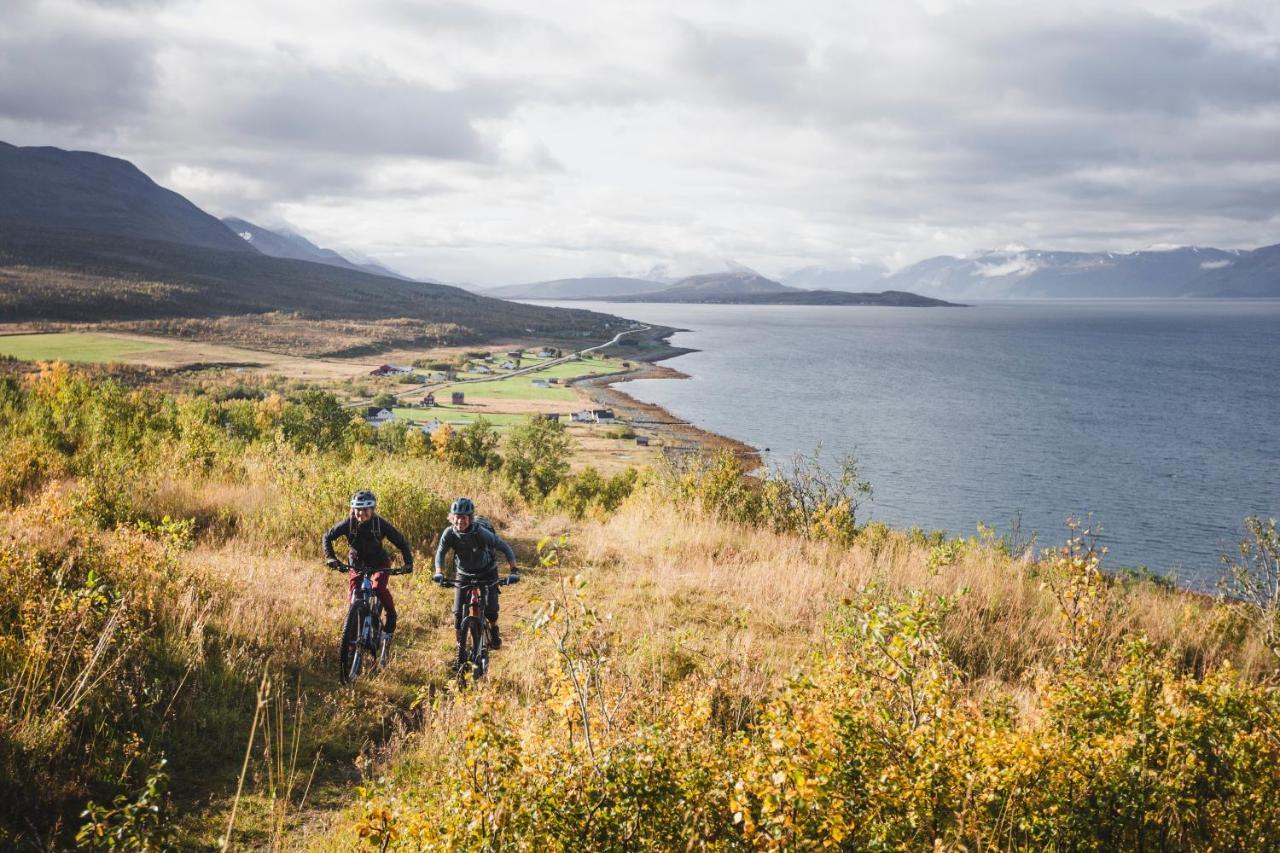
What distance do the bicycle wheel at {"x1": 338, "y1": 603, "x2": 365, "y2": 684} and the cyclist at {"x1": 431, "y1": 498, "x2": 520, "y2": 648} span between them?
0.99m

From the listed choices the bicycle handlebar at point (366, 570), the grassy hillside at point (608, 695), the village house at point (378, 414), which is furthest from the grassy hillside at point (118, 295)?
the bicycle handlebar at point (366, 570)

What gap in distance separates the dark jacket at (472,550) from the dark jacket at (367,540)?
572 mm

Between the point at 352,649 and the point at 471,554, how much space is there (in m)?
1.76

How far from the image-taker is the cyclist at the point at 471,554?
8.90 meters

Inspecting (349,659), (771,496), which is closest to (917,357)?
(771,496)

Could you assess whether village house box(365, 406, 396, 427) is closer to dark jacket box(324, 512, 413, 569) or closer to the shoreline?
the shoreline

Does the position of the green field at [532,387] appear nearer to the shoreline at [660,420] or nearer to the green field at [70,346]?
the shoreline at [660,420]

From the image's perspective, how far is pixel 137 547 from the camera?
8.61 m

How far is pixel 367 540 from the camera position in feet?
30.1

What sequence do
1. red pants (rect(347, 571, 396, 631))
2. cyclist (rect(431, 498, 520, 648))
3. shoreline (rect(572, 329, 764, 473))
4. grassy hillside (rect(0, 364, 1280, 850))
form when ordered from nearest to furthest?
grassy hillside (rect(0, 364, 1280, 850)) < cyclist (rect(431, 498, 520, 648)) < red pants (rect(347, 571, 396, 631)) < shoreline (rect(572, 329, 764, 473))

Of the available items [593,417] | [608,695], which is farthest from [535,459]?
[593,417]

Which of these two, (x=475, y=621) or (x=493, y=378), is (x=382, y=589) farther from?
(x=493, y=378)

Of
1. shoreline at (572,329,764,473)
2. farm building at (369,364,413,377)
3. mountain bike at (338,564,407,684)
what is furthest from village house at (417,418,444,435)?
mountain bike at (338,564,407,684)

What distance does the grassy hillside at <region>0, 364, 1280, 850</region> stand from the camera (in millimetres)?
3891
